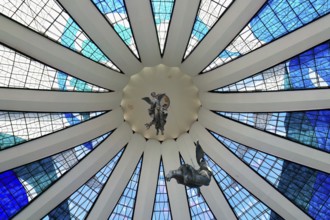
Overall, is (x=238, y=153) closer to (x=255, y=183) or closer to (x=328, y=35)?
(x=255, y=183)

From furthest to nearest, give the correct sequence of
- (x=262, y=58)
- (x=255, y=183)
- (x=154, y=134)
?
(x=154, y=134), (x=255, y=183), (x=262, y=58)

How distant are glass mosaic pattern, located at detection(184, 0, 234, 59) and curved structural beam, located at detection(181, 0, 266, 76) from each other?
0.51 feet

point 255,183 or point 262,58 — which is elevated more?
point 262,58

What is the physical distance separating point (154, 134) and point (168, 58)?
10.6 ft

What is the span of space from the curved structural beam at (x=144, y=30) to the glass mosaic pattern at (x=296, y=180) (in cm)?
466

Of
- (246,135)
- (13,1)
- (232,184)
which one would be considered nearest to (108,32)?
(13,1)

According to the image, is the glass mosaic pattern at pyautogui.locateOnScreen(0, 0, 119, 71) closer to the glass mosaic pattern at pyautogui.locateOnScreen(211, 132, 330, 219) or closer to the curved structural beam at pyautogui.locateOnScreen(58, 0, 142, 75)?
the curved structural beam at pyautogui.locateOnScreen(58, 0, 142, 75)

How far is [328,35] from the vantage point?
446 inches

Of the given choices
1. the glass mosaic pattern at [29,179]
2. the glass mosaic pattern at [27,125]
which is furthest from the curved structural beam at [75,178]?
the glass mosaic pattern at [27,125]

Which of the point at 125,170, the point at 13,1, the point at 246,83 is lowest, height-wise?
the point at 125,170

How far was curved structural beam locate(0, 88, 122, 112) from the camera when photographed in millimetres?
11914

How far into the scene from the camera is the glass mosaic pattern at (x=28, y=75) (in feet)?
39.3

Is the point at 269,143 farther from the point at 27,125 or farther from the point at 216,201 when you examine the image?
the point at 27,125

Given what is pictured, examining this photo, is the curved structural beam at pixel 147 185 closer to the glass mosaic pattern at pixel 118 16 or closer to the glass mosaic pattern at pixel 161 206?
the glass mosaic pattern at pixel 161 206
